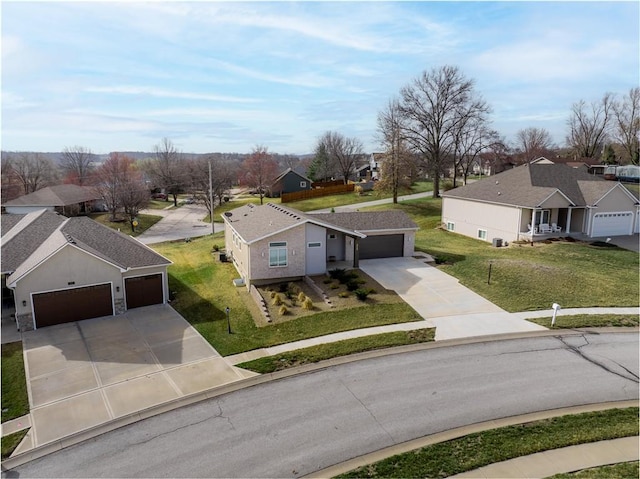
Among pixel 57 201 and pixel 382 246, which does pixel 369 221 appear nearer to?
pixel 382 246

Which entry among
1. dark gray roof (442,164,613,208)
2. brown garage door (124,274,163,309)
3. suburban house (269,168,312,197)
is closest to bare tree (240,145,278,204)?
suburban house (269,168,312,197)

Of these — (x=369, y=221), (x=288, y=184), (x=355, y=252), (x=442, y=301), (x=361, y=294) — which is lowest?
(x=442, y=301)

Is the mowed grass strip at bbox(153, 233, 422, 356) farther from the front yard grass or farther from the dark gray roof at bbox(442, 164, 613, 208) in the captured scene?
the dark gray roof at bbox(442, 164, 613, 208)

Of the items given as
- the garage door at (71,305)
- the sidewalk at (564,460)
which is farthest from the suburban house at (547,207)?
the garage door at (71,305)

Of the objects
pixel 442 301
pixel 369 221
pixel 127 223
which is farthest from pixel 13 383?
pixel 127 223

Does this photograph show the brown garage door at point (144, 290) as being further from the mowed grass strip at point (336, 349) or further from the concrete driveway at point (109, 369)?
the mowed grass strip at point (336, 349)

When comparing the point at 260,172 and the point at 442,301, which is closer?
the point at 442,301
